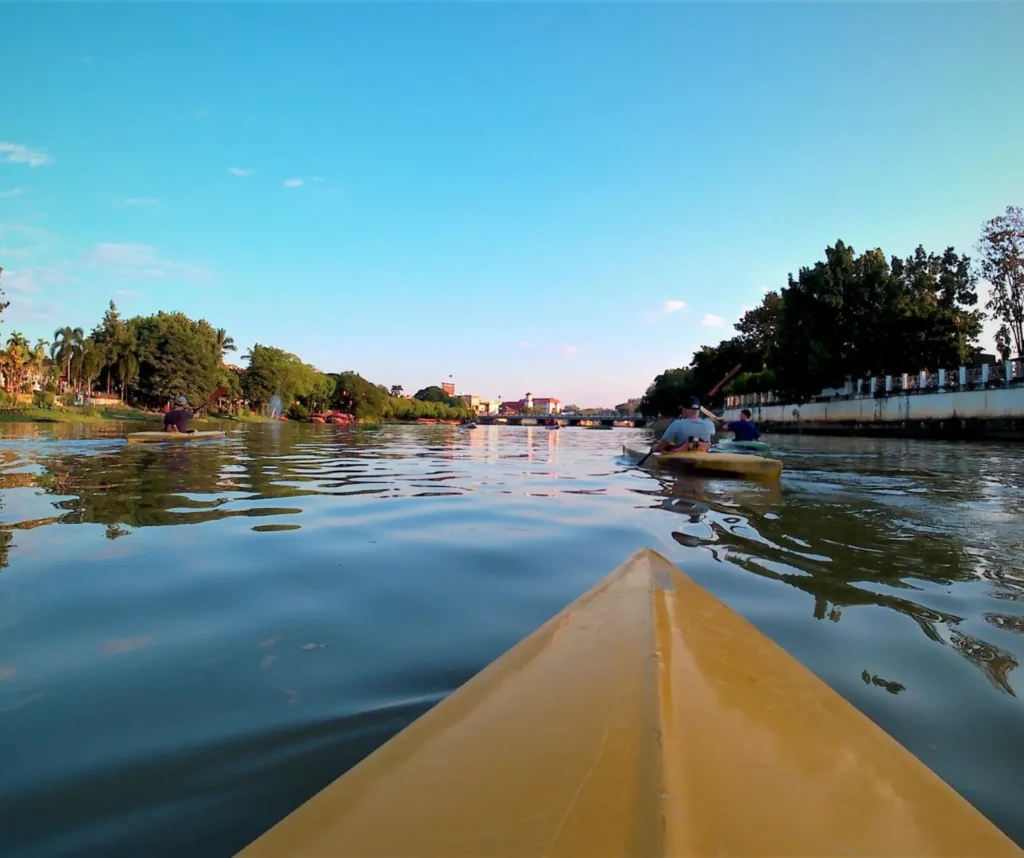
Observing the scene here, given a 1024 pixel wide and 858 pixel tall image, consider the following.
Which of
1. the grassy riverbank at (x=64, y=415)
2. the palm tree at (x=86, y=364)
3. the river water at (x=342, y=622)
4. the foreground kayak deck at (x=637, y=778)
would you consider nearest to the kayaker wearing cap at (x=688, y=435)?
the river water at (x=342, y=622)

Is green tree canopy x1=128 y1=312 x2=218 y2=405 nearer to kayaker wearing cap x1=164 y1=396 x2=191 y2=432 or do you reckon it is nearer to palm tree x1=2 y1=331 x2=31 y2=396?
palm tree x1=2 y1=331 x2=31 y2=396

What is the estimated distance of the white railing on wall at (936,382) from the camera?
2469 cm

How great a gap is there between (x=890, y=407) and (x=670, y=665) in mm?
36106

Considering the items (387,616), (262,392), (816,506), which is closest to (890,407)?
(816,506)

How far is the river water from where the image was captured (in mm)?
1728

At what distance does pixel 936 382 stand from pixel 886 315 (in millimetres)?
6559

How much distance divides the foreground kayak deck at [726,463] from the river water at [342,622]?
1.91m

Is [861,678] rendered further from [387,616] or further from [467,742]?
[387,616]

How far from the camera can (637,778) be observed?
43.7 inches

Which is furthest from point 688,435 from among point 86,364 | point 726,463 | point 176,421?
point 86,364

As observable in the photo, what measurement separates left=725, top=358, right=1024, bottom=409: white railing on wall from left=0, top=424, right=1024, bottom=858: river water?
75.0 feet

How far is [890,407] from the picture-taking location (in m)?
31.9

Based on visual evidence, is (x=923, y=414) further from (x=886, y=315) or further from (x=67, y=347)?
(x=67, y=347)

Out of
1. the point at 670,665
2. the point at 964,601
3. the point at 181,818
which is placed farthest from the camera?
the point at 964,601
